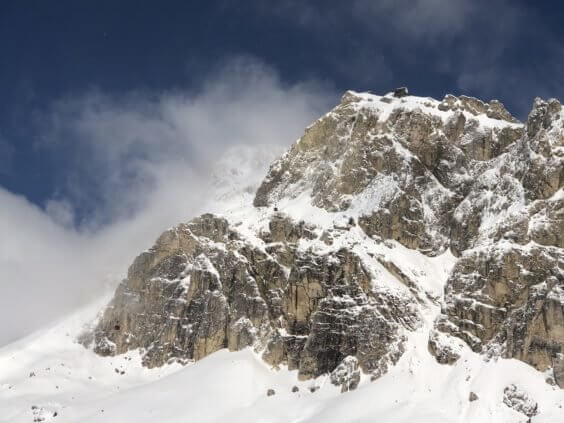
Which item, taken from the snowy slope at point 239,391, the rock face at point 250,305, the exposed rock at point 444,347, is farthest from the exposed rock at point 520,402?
the rock face at point 250,305

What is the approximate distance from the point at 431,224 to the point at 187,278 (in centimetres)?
4373

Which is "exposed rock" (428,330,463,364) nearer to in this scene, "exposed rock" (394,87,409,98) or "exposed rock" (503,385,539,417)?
"exposed rock" (503,385,539,417)

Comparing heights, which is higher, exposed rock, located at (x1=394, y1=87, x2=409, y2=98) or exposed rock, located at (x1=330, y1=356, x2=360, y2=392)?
exposed rock, located at (x1=394, y1=87, x2=409, y2=98)

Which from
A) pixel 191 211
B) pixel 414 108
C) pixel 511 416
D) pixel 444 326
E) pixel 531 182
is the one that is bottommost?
pixel 511 416

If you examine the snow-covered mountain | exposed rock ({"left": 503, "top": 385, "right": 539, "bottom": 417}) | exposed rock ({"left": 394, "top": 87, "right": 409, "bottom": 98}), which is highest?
exposed rock ({"left": 394, "top": 87, "right": 409, "bottom": 98})

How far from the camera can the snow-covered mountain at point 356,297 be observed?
90.8 meters

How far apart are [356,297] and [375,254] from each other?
9800 mm

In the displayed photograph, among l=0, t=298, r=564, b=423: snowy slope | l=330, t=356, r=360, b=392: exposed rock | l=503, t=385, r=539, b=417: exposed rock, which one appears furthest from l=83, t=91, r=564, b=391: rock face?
l=503, t=385, r=539, b=417: exposed rock

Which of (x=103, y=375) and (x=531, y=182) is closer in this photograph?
(x=531, y=182)

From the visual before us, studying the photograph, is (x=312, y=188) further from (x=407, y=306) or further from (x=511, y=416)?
(x=511, y=416)

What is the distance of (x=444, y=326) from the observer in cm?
9694

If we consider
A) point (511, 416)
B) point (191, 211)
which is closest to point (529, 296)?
point (511, 416)

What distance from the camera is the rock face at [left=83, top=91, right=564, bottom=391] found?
316 feet

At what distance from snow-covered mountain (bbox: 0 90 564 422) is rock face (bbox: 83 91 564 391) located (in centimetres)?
Result: 27
